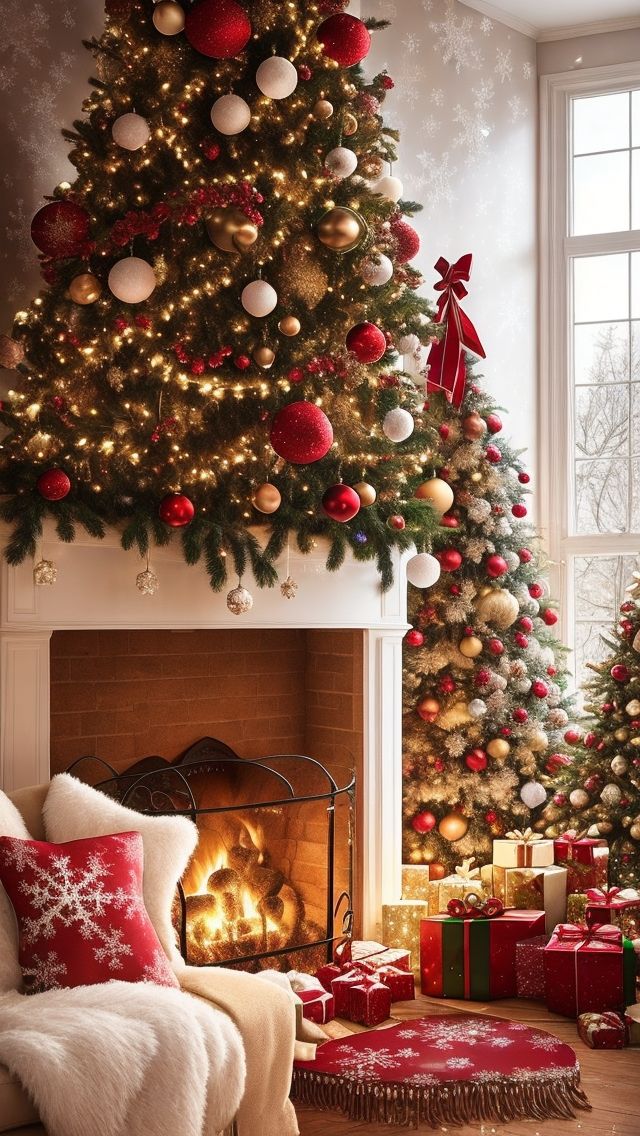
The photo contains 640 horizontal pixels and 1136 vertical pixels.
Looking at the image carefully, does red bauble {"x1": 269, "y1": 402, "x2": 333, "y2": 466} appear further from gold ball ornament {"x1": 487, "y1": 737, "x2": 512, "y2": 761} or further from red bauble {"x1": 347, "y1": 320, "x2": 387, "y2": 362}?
gold ball ornament {"x1": 487, "y1": 737, "x2": 512, "y2": 761}

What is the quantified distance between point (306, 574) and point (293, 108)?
1448mm

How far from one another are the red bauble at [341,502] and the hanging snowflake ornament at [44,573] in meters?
0.88

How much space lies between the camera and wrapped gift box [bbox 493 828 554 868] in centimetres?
424

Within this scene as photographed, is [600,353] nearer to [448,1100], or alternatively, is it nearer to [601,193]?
[601,193]

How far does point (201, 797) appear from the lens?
13.1 feet

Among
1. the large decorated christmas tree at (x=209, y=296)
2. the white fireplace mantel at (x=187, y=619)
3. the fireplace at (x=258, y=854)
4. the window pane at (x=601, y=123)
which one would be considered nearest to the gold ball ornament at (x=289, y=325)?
Result: the large decorated christmas tree at (x=209, y=296)

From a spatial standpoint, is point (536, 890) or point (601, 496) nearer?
point (536, 890)

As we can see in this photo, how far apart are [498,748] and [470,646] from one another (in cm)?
40

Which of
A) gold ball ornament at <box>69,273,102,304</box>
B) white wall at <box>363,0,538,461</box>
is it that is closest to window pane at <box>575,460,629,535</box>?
white wall at <box>363,0,538,461</box>

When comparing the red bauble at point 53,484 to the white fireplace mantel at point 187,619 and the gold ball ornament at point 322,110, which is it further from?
the gold ball ornament at point 322,110

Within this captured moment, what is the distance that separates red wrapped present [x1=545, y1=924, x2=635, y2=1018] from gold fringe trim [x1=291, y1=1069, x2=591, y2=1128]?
1.88 feet

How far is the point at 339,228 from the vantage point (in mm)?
3451

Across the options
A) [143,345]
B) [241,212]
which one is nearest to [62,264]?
[143,345]

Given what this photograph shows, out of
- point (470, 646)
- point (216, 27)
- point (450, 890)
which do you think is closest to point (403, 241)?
point (216, 27)
